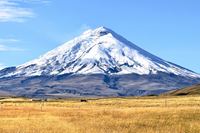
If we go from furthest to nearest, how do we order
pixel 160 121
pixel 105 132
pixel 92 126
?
1. pixel 160 121
2. pixel 92 126
3. pixel 105 132

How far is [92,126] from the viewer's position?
38.1 metres

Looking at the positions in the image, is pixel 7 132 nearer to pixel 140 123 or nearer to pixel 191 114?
pixel 140 123

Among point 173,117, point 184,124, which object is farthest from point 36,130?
point 173,117

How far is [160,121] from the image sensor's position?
41.5 m

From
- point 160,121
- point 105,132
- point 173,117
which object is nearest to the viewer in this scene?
point 105,132

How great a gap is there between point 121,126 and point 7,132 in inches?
348

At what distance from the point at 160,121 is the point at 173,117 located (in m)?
4.14

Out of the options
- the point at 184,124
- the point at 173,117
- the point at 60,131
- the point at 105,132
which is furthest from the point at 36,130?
the point at 173,117

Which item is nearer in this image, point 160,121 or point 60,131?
point 60,131

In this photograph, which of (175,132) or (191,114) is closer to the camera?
(175,132)

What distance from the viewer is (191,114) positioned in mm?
47375

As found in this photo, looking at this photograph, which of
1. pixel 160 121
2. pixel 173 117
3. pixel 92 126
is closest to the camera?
pixel 92 126

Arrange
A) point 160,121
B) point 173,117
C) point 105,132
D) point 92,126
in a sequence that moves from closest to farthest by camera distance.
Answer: point 105,132 → point 92,126 → point 160,121 → point 173,117

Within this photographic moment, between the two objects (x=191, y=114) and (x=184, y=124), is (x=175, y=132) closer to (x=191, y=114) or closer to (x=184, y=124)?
(x=184, y=124)
